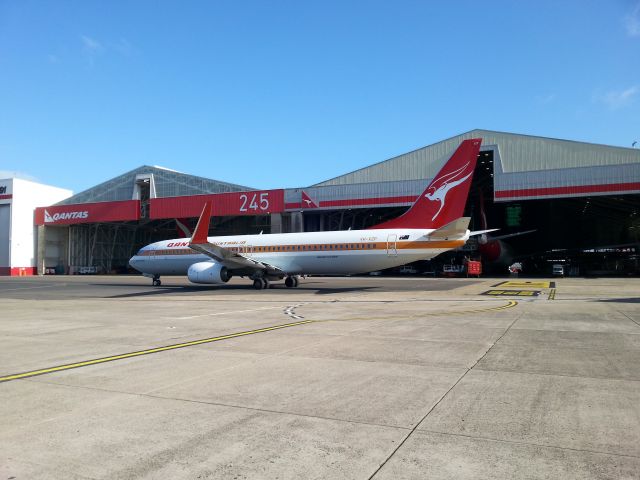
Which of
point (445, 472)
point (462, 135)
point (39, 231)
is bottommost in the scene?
point (445, 472)

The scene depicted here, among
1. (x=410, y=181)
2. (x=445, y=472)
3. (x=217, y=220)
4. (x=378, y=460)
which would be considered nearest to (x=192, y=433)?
(x=378, y=460)

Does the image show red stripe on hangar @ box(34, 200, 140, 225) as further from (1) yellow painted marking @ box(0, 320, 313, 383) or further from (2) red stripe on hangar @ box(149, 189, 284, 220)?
(1) yellow painted marking @ box(0, 320, 313, 383)

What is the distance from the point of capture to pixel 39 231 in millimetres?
64688

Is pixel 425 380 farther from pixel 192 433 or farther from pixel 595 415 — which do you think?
pixel 192 433

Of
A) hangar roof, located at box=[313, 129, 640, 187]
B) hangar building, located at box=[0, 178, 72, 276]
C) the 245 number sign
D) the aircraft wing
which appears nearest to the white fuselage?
the aircraft wing

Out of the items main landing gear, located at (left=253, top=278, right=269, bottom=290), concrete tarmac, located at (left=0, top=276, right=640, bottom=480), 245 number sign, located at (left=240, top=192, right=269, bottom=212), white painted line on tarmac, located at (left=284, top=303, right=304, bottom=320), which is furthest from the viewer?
245 number sign, located at (left=240, top=192, right=269, bottom=212)

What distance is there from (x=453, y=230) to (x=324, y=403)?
19784mm

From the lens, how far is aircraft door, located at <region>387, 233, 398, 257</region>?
2498cm

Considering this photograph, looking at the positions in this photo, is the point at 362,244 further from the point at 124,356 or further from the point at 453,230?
the point at 124,356

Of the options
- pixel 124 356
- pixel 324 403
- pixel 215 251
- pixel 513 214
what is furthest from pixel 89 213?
pixel 324 403

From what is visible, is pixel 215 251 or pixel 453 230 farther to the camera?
pixel 215 251

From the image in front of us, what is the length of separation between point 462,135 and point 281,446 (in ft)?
139

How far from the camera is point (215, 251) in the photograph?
87.7 feet

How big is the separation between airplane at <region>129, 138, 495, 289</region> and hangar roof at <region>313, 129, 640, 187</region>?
1711 cm
